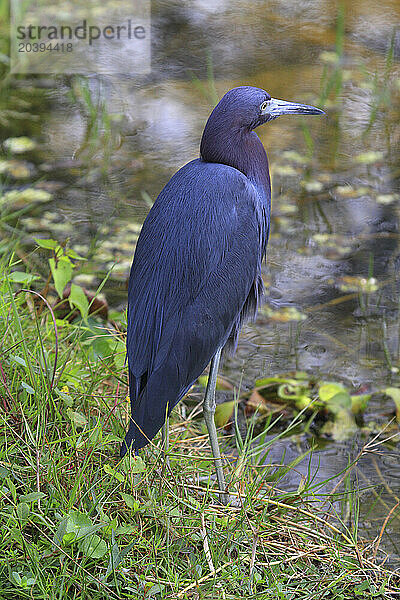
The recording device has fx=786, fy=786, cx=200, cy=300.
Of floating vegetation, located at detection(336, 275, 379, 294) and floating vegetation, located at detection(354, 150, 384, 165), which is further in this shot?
floating vegetation, located at detection(354, 150, 384, 165)

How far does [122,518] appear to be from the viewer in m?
2.40

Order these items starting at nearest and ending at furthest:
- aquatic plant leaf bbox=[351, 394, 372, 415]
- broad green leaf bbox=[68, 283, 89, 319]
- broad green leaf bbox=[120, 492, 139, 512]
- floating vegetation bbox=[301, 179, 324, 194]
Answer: broad green leaf bbox=[120, 492, 139, 512], broad green leaf bbox=[68, 283, 89, 319], aquatic plant leaf bbox=[351, 394, 372, 415], floating vegetation bbox=[301, 179, 324, 194]

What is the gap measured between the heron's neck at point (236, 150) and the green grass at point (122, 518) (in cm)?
79

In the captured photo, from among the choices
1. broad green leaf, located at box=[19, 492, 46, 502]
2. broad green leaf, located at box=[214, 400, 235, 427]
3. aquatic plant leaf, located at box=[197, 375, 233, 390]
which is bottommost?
aquatic plant leaf, located at box=[197, 375, 233, 390]

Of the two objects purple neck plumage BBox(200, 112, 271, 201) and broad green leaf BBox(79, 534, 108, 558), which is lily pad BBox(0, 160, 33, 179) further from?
broad green leaf BBox(79, 534, 108, 558)

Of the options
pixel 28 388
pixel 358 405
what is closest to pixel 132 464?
pixel 28 388

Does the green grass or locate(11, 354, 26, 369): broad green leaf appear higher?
locate(11, 354, 26, 369): broad green leaf

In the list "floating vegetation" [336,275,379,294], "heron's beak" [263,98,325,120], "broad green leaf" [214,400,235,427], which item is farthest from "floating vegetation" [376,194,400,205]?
"heron's beak" [263,98,325,120]

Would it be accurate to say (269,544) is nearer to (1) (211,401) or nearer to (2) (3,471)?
(1) (211,401)

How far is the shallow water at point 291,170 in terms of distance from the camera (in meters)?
3.73

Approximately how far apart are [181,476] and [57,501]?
0.50 metres

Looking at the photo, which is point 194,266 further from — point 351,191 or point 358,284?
point 351,191
